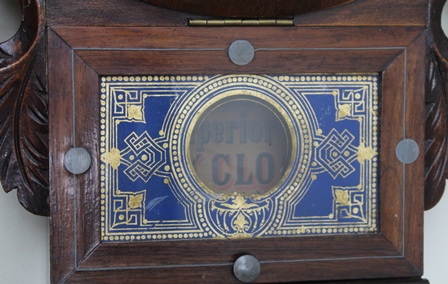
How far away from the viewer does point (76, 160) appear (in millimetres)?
1033

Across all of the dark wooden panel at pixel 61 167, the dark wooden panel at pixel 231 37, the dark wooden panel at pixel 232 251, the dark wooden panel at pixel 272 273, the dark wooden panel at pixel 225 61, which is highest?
the dark wooden panel at pixel 231 37

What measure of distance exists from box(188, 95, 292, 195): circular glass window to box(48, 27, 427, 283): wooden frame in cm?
7

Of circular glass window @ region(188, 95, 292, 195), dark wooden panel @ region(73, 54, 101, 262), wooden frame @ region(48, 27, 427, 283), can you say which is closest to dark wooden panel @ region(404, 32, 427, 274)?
wooden frame @ region(48, 27, 427, 283)

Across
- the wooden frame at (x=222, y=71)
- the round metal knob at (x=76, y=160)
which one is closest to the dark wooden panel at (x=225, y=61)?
the wooden frame at (x=222, y=71)

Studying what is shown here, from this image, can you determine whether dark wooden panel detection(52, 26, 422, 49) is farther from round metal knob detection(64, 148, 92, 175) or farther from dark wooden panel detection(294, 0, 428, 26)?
round metal knob detection(64, 148, 92, 175)

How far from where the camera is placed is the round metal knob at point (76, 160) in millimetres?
1032

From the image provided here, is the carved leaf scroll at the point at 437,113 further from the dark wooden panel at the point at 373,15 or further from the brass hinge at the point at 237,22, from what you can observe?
the brass hinge at the point at 237,22

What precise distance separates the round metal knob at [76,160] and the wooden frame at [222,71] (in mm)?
11

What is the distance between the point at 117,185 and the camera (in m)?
1.06

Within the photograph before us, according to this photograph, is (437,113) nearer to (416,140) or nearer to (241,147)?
(416,140)

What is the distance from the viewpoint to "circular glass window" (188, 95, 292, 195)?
1.09m

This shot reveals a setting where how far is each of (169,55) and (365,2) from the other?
0.31 m

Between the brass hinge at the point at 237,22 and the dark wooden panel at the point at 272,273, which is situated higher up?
the brass hinge at the point at 237,22

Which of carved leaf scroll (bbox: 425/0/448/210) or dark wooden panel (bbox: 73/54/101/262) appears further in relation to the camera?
carved leaf scroll (bbox: 425/0/448/210)
